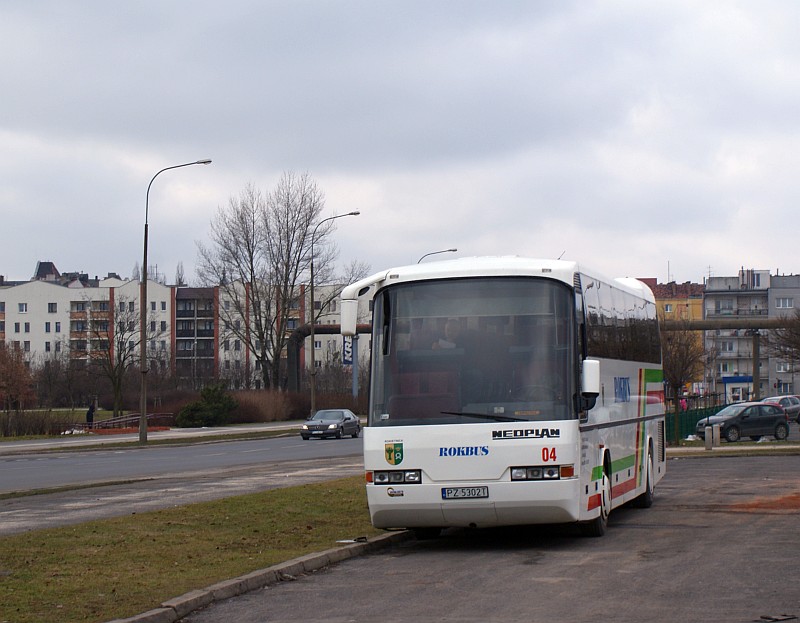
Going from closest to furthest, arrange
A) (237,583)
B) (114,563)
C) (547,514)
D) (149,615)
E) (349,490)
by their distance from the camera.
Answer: (149,615), (237,583), (114,563), (547,514), (349,490)

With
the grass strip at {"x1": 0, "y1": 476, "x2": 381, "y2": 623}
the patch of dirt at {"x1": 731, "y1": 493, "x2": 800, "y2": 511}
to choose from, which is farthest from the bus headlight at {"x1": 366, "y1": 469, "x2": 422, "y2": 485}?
the patch of dirt at {"x1": 731, "y1": 493, "x2": 800, "y2": 511}

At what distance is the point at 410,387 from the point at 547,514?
2.00 metres

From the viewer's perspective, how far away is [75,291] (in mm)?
151000

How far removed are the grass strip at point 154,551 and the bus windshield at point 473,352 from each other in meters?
1.97

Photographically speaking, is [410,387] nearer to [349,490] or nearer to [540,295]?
[540,295]

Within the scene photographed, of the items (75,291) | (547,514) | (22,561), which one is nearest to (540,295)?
(547,514)

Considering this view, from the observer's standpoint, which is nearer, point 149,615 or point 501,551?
point 149,615

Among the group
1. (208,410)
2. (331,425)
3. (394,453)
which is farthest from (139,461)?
(208,410)

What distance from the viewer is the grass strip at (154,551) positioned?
9.70m

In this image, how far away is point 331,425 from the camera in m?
54.9

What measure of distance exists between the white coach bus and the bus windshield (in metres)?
0.01

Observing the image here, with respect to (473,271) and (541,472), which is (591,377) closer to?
(541,472)

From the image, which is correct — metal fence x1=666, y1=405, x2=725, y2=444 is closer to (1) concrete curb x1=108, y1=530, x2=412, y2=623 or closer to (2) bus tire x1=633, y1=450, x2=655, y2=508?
(2) bus tire x1=633, y1=450, x2=655, y2=508

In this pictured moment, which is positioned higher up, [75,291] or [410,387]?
[75,291]
